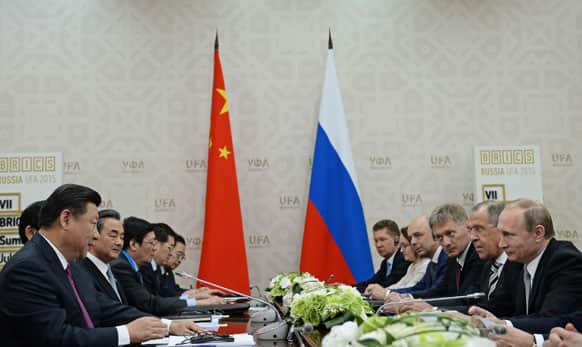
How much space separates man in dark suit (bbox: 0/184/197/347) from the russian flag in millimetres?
3868

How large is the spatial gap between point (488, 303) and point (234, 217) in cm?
344

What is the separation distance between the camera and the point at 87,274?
3436mm

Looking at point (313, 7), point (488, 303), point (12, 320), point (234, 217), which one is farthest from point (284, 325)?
point (313, 7)

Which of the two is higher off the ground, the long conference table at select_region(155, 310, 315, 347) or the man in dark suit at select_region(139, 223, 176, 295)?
the man in dark suit at select_region(139, 223, 176, 295)

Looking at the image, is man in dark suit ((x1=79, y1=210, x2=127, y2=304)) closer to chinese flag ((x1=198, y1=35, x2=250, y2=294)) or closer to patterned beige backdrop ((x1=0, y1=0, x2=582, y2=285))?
chinese flag ((x1=198, y1=35, x2=250, y2=294))

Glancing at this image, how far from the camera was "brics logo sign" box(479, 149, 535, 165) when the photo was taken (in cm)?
677

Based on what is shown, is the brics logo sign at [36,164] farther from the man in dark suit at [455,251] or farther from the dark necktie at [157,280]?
the man in dark suit at [455,251]

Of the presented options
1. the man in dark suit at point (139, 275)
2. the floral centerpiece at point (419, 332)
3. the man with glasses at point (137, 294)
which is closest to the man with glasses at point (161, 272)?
the man in dark suit at point (139, 275)

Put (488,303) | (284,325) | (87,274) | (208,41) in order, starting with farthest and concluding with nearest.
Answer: (208,41) < (488,303) < (87,274) < (284,325)

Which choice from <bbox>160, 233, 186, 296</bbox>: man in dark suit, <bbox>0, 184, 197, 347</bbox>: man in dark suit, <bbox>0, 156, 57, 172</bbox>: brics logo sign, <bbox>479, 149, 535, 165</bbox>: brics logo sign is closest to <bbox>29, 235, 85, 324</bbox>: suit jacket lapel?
<bbox>0, 184, 197, 347</bbox>: man in dark suit

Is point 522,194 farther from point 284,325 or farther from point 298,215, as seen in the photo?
point 284,325

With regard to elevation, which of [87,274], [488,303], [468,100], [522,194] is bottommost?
[488,303]

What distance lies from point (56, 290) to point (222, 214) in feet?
13.4

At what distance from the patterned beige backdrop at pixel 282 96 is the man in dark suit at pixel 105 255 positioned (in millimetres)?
3074
